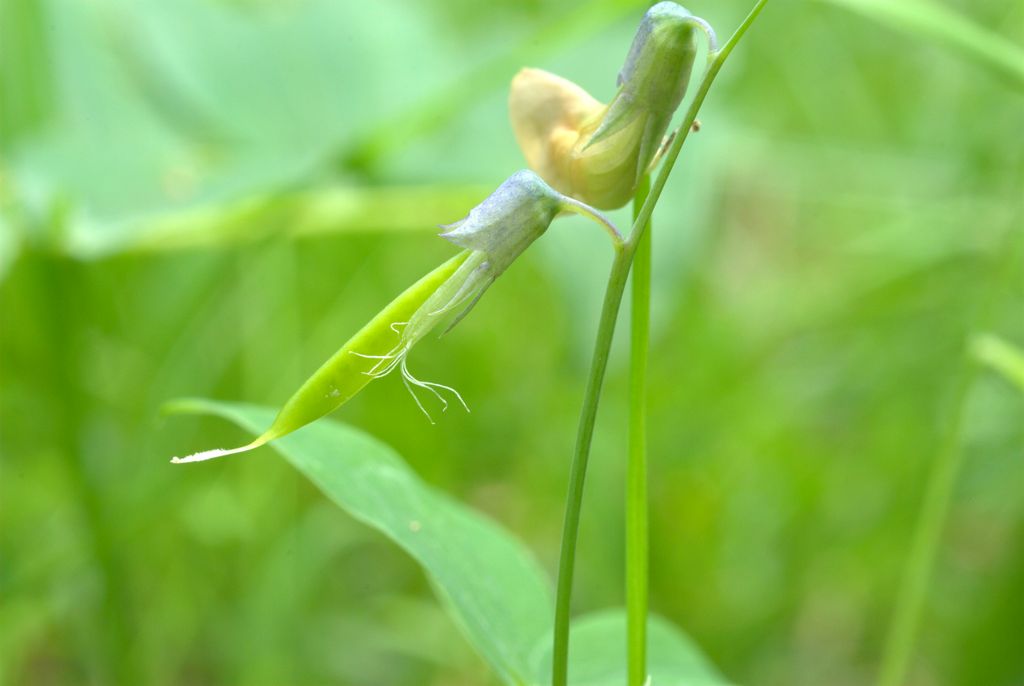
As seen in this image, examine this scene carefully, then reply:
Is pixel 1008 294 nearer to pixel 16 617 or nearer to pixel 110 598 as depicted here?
pixel 110 598

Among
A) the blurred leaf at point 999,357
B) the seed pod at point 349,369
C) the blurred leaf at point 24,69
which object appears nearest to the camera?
the seed pod at point 349,369

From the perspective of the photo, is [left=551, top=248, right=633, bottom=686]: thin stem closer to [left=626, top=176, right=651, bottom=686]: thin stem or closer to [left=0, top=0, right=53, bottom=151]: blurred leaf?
[left=626, top=176, right=651, bottom=686]: thin stem

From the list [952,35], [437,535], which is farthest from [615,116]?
[952,35]

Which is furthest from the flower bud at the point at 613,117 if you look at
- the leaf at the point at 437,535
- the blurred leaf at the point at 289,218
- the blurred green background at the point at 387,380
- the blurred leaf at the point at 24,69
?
the blurred leaf at the point at 24,69

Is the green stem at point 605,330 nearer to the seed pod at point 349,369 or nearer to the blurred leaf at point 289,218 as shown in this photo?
the seed pod at point 349,369

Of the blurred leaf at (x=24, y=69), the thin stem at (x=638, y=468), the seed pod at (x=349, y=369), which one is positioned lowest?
the blurred leaf at (x=24, y=69)

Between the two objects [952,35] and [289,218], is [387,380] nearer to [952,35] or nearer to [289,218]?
[289,218]

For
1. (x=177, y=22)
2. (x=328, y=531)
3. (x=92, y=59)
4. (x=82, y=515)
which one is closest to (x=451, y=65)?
(x=177, y=22)
